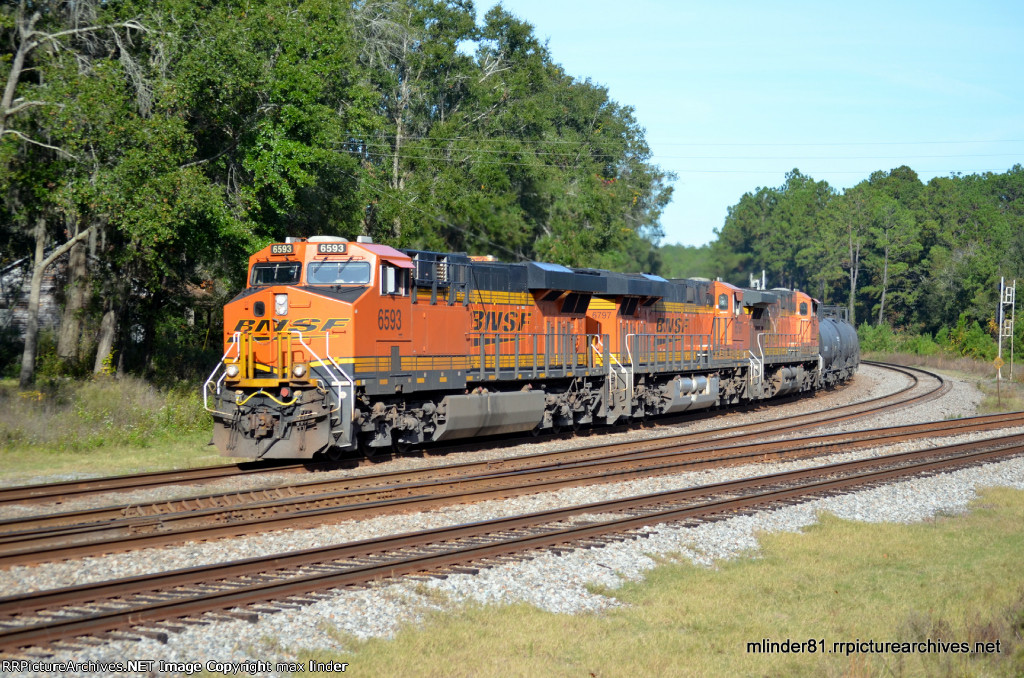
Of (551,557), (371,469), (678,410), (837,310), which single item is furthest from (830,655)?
(837,310)

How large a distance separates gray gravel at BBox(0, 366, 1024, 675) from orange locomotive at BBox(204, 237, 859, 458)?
179cm

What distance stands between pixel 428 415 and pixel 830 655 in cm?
1039

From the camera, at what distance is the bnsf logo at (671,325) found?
2405cm

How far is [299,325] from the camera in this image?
583 inches

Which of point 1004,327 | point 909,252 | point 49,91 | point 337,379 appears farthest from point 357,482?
point 909,252

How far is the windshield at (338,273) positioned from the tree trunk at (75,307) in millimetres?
12132

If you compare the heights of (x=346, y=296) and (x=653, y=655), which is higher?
(x=346, y=296)

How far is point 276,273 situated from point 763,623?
10.5 meters

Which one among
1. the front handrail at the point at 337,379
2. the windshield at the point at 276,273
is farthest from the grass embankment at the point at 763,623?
the windshield at the point at 276,273

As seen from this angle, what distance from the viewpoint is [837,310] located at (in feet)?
137

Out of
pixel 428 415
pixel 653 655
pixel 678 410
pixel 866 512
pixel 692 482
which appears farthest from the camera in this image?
pixel 678 410

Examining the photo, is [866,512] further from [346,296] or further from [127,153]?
[127,153]

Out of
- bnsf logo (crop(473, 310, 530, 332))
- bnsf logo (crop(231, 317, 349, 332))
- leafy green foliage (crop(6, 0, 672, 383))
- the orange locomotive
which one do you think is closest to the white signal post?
the orange locomotive

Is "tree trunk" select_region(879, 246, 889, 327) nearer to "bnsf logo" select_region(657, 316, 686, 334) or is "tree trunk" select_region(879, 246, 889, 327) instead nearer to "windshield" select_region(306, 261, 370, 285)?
"bnsf logo" select_region(657, 316, 686, 334)
